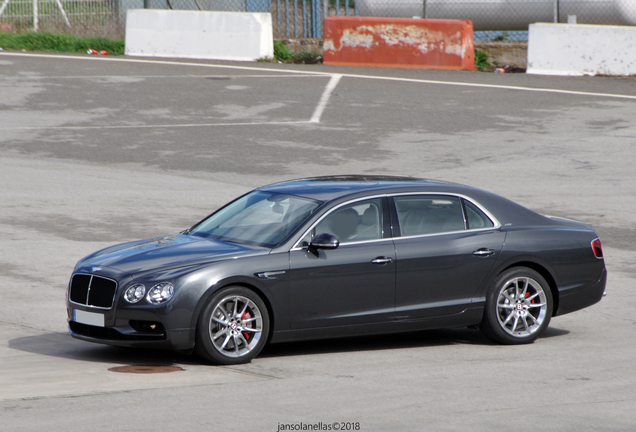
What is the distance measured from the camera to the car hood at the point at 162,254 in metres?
7.67

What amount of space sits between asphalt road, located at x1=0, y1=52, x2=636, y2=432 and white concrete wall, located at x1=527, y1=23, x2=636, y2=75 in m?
0.48

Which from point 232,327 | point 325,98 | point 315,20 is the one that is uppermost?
point 315,20

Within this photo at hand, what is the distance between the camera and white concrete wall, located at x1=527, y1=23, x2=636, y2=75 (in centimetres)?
2291

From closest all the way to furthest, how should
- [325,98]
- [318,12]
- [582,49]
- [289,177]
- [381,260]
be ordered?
[381,260]
[289,177]
[325,98]
[582,49]
[318,12]

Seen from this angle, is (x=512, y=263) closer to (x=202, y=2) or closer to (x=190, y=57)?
(x=190, y=57)

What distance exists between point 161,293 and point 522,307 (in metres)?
3.21

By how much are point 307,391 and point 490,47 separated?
20280mm

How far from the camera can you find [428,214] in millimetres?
8578

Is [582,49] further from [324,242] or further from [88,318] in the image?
[88,318]

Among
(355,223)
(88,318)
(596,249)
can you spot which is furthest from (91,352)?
(596,249)

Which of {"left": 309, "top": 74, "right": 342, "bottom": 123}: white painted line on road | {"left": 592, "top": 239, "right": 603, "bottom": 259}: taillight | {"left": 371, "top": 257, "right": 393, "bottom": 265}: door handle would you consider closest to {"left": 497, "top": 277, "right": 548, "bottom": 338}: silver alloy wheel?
{"left": 592, "top": 239, "right": 603, "bottom": 259}: taillight

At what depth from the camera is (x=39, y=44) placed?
95.7 feet

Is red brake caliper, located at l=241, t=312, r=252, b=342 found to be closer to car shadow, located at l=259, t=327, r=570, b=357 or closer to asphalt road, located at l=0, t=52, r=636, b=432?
asphalt road, located at l=0, t=52, r=636, b=432

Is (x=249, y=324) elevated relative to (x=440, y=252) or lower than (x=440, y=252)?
lower
